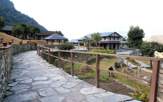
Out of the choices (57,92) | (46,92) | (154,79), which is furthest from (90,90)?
(154,79)

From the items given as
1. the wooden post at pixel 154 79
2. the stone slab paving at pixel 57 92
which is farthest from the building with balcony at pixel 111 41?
the wooden post at pixel 154 79

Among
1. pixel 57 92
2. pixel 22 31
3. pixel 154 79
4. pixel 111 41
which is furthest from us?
pixel 111 41

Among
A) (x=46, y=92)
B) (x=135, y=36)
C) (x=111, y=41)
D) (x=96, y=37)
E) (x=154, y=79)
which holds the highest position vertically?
(x=96, y=37)

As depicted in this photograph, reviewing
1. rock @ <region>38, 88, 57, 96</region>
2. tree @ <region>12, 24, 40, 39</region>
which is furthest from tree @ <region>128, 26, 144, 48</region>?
rock @ <region>38, 88, 57, 96</region>

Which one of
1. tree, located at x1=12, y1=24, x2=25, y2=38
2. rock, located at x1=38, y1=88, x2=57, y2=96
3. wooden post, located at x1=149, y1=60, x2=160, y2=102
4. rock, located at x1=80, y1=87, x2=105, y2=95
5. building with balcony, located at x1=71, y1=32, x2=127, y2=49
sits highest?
tree, located at x1=12, y1=24, x2=25, y2=38

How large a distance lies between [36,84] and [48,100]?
1336mm

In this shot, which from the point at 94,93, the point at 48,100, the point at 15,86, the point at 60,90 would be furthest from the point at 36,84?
the point at 94,93

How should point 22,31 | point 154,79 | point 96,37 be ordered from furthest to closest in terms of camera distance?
point 96,37 < point 22,31 < point 154,79

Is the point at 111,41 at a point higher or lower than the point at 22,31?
lower

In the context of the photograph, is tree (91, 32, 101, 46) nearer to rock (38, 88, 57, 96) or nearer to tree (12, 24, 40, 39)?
tree (12, 24, 40, 39)

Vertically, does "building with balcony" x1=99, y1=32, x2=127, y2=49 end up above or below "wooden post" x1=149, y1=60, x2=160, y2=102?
above

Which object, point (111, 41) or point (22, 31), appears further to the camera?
point (111, 41)

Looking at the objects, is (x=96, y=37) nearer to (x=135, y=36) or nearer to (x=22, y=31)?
(x=135, y=36)

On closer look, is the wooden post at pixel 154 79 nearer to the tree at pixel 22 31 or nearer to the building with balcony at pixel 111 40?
the tree at pixel 22 31
